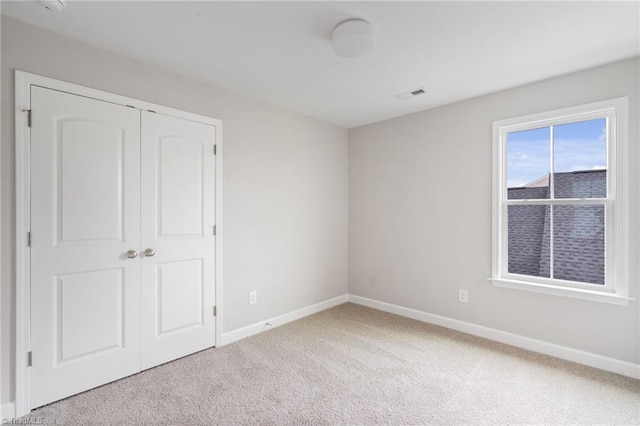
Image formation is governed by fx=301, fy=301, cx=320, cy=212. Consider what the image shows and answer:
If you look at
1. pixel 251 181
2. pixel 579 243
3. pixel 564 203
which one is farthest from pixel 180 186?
pixel 579 243

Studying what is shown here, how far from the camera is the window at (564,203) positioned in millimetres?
2402

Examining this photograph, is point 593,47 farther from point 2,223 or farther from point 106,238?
point 2,223

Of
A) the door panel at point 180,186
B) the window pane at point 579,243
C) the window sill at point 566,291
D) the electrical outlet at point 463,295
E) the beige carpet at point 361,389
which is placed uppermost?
the door panel at point 180,186

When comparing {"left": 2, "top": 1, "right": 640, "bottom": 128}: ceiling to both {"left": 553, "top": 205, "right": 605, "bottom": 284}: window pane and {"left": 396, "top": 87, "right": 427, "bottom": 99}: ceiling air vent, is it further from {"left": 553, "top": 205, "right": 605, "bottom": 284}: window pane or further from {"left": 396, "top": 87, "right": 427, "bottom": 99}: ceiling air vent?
{"left": 553, "top": 205, "right": 605, "bottom": 284}: window pane

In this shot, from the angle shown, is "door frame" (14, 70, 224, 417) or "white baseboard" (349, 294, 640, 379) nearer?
"door frame" (14, 70, 224, 417)

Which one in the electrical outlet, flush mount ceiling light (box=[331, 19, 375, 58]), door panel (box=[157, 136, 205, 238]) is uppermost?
flush mount ceiling light (box=[331, 19, 375, 58])

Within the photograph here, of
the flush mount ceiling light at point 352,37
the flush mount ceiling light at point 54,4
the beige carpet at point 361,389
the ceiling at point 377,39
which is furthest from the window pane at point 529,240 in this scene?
the flush mount ceiling light at point 54,4

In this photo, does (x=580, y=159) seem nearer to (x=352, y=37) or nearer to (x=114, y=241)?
(x=352, y=37)

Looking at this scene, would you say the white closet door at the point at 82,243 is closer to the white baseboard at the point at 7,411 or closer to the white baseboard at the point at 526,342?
the white baseboard at the point at 7,411

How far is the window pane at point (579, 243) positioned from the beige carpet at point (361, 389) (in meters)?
0.76

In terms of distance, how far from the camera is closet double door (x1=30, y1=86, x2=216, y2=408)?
1986 millimetres

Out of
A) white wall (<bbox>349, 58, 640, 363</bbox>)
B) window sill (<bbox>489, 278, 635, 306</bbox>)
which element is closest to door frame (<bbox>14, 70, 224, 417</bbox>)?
white wall (<bbox>349, 58, 640, 363</bbox>)

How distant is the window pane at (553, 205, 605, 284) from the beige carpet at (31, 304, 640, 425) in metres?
0.76

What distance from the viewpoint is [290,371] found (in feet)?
7.95
